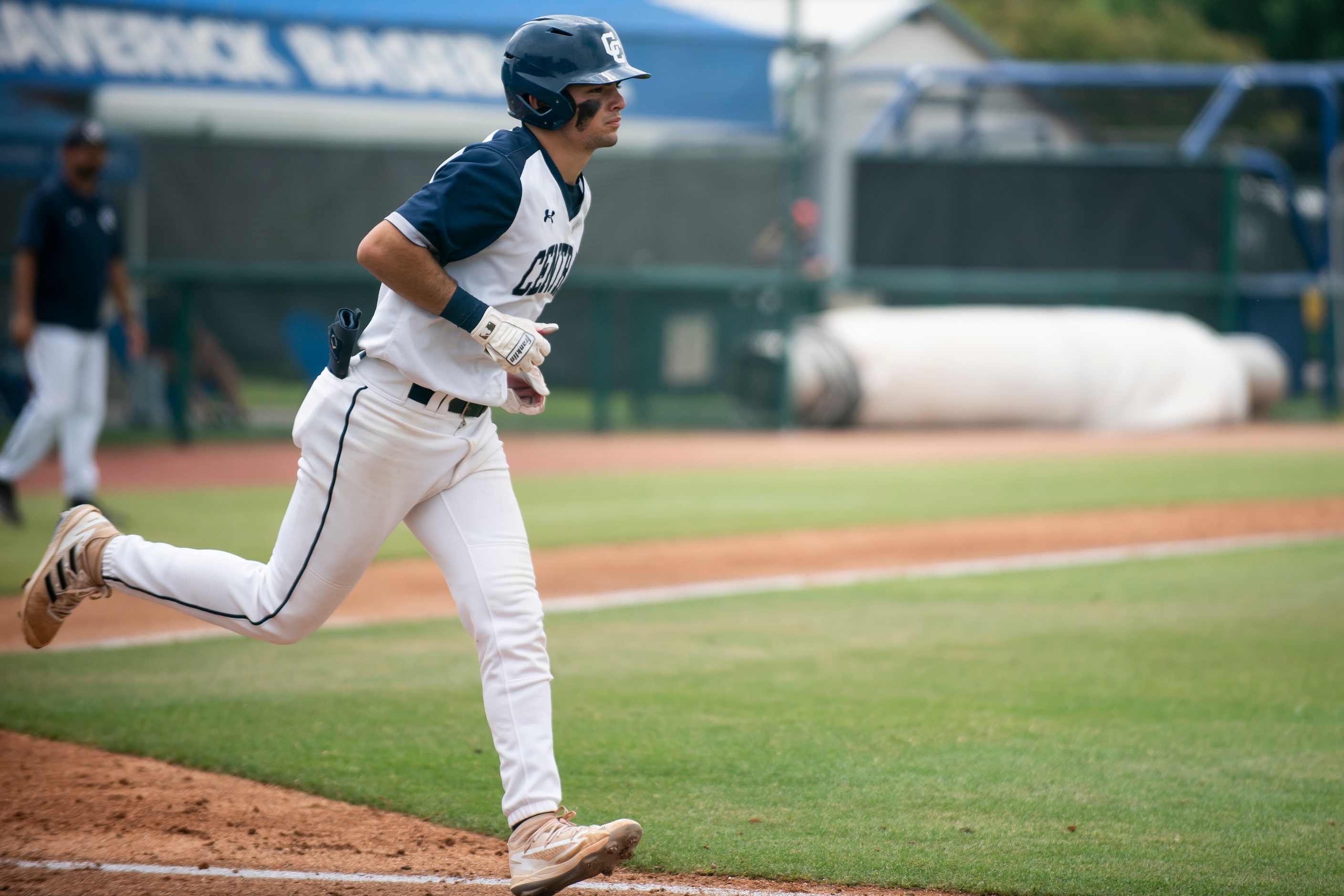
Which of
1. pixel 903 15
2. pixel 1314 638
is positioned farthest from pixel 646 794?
pixel 903 15

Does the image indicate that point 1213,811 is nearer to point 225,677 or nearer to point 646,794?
point 646,794

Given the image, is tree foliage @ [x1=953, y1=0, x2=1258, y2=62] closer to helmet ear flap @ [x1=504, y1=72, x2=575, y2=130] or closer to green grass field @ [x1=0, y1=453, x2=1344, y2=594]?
green grass field @ [x1=0, y1=453, x2=1344, y2=594]

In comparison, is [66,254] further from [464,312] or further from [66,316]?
[464,312]

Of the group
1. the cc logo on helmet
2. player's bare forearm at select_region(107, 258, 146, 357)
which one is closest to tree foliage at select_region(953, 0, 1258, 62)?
player's bare forearm at select_region(107, 258, 146, 357)

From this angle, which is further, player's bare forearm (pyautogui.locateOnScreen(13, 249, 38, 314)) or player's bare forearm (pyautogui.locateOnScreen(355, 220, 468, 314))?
player's bare forearm (pyautogui.locateOnScreen(13, 249, 38, 314))

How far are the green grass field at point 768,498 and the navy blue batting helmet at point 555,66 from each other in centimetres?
488

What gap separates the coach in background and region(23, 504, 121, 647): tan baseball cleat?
15.2 ft

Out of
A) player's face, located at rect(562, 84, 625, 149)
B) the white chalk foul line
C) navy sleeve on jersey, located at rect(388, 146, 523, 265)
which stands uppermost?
player's face, located at rect(562, 84, 625, 149)

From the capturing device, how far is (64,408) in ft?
27.2

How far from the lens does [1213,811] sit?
380 centimetres

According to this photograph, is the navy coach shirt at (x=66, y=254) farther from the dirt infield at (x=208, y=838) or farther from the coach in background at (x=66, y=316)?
the dirt infield at (x=208, y=838)

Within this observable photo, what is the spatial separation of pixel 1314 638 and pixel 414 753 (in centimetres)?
398

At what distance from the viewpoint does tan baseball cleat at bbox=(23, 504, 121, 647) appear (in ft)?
12.5

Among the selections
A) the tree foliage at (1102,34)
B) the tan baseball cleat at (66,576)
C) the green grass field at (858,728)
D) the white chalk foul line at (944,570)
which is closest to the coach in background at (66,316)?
the green grass field at (858,728)
